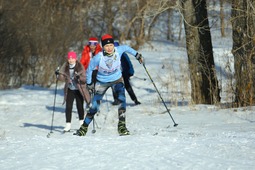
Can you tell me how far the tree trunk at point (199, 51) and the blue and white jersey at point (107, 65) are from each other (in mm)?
4491

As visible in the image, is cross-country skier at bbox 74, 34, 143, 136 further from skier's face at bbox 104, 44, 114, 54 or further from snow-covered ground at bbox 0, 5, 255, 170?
snow-covered ground at bbox 0, 5, 255, 170

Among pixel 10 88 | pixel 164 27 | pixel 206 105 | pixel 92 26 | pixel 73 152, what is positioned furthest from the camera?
pixel 164 27

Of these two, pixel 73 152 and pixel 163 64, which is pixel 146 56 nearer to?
pixel 163 64

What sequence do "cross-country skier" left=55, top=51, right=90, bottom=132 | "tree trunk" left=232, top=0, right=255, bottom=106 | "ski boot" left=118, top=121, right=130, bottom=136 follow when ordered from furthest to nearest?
"tree trunk" left=232, top=0, right=255, bottom=106
"cross-country skier" left=55, top=51, right=90, bottom=132
"ski boot" left=118, top=121, right=130, bottom=136

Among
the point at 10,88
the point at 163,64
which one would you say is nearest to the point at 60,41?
the point at 10,88

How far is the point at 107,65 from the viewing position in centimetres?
964

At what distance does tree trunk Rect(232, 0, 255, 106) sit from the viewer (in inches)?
491

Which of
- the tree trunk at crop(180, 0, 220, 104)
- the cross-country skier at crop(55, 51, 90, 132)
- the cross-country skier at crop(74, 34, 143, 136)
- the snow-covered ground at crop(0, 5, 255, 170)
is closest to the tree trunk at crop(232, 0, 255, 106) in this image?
the snow-covered ground at crop(0, 5, 255, 170)

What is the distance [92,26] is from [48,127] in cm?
1987

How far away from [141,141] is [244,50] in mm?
5109

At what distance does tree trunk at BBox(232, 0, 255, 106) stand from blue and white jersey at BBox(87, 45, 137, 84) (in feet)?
11.7

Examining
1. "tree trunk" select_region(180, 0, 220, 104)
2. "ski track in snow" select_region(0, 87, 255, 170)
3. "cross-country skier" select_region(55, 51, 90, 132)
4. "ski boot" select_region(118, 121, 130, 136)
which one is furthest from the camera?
"tree trunk" select_region(180, 0, 220, 104)

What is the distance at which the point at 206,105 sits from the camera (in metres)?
13.6

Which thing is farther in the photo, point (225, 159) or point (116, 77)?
point (116, 77)
